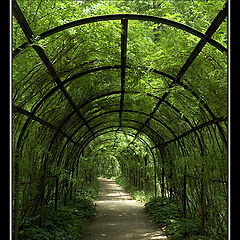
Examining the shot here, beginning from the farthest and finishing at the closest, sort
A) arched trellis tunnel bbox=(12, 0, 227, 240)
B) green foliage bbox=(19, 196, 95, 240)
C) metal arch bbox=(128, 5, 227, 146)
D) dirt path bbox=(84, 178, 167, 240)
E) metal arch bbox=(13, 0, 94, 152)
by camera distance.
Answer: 1. dirt path bbox=(84, 178, 167, 240)
2. green foliage bbox=(19, 196, 95, 240)
3. arched trellis tunnel bbox=(12, 0, 227, 240)
4. metal arch bbox=(128, 5, 227, 146)
5. metal arch bbox=(13, 0, 94, 152)

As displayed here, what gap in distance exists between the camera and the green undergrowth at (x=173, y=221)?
271 inches

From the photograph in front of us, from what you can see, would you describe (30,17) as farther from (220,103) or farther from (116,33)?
(220,103)

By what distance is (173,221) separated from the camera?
25.9 ft

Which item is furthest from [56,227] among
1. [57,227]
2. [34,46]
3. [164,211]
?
[34,46]

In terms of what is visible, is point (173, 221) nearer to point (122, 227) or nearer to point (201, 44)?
point (122, 227)

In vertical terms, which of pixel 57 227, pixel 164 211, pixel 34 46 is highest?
pixel 34 46

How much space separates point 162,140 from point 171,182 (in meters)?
1.70

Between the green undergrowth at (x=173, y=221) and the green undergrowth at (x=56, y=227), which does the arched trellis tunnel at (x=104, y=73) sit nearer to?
the green undergrowth at (x=56, y=227)

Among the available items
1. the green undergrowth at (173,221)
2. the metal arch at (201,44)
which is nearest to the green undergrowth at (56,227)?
the green undergrowth at (173,221)

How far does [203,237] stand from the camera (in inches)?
243

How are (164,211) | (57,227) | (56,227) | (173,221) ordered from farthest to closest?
(164,211), (173,221), (57,227), (56,227)

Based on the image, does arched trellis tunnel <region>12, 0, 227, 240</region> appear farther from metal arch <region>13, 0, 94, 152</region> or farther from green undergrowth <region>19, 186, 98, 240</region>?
green undergrowth <region>19, 186, 98, 240</region>

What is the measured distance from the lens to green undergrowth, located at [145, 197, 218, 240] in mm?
6887

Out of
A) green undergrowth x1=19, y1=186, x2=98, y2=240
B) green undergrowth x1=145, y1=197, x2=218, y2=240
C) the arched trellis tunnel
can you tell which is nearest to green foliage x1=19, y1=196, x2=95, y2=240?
green undergrowth x1=19, y1=186, x2=98, y2=240
